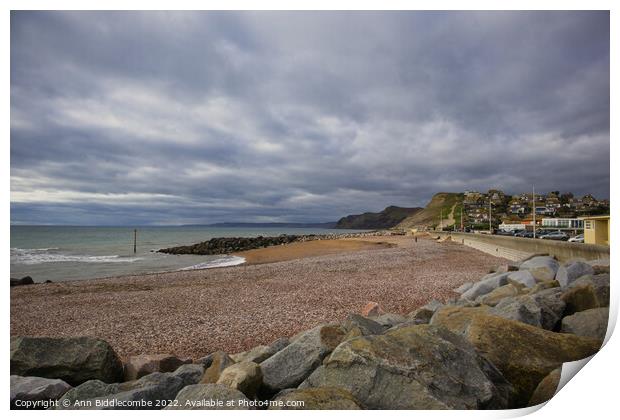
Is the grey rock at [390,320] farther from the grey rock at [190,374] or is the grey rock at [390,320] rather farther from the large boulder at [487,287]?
the large boulder at [487,287]

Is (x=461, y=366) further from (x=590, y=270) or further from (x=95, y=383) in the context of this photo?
(x=590, y=270)

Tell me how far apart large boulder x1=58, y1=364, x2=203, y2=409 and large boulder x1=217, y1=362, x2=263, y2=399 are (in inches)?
20.4

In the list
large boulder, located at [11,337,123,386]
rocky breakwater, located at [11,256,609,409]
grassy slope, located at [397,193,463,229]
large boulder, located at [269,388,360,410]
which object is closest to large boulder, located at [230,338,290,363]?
rocky breakwater, located at [11,256,609,409]

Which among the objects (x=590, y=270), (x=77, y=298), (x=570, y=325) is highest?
(x=590, y=270)

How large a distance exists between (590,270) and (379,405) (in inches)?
159

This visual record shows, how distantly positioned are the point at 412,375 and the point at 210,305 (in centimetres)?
582

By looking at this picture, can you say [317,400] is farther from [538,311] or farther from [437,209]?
[437,209]

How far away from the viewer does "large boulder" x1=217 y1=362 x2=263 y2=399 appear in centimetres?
249

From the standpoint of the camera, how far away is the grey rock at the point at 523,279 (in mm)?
5676

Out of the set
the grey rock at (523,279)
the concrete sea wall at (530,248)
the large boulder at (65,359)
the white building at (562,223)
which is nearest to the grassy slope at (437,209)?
the concrete sea wall at (530,248)

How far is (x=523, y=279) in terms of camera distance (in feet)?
19.3

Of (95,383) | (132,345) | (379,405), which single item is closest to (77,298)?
(132,345)

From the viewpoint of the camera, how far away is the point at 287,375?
2.76 metres
